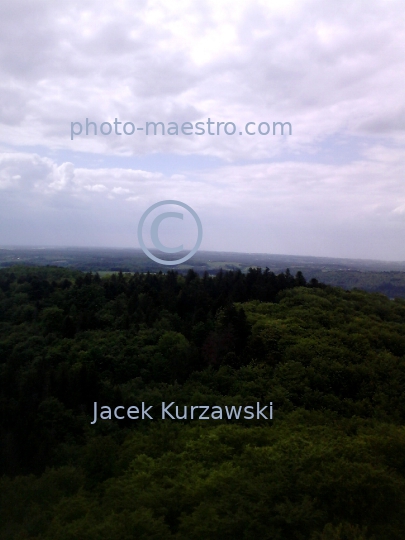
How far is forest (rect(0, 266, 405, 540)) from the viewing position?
4430 millimetres

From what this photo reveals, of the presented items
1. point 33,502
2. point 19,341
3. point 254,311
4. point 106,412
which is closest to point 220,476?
point 106,412

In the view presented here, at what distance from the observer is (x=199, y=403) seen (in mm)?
5273

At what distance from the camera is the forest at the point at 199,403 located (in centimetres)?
443

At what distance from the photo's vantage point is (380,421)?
542 centimetres

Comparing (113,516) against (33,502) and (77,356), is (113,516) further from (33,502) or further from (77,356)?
(77,356)

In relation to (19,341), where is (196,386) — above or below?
below

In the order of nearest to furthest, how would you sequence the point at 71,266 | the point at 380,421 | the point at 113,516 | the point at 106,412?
the point at 113,516
the point at 106,412
the point at 380,421
the point at 71,266

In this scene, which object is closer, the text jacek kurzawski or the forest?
the forest

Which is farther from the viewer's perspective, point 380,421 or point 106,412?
point 380,421

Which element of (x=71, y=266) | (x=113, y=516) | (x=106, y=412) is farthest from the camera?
(x=71, y=266)

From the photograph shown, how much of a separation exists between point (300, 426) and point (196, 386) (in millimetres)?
1412

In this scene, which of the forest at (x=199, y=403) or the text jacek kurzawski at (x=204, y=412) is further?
the text jacek kurzawski at (x=204, y=412)

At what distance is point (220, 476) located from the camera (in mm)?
4746

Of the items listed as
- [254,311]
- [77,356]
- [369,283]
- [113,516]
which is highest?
[369,283]
